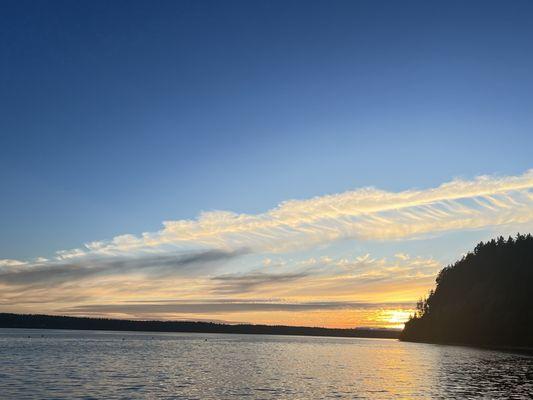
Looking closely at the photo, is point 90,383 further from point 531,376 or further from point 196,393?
point 531,376

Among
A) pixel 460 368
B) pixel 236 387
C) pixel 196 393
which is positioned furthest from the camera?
pixel 460 368

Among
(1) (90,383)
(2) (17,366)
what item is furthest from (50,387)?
(2) (17,366)

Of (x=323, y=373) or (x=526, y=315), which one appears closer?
(x=323, y=373)

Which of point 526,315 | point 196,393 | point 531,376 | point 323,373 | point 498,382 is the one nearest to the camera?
point 196,393

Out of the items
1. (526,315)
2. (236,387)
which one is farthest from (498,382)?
(526,315)

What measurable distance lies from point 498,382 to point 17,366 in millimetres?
77856

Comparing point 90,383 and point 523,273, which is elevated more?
point 523,273

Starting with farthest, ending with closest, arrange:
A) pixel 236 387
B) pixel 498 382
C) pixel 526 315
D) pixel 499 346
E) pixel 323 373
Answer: pixel 499 346 < pixel 526 315 < pixel 323 373 < pixel 498 382 < pixel 236 387

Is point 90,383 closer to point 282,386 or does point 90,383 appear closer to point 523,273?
point 282,386

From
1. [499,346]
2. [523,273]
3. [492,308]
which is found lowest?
[499,346]

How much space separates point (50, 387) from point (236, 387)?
22.5m

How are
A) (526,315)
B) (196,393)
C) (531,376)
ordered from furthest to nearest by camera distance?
(526,315) → (531,376) → (196,393)

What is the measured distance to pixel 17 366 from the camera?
92750mm

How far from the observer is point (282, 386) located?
7038 centimetres
